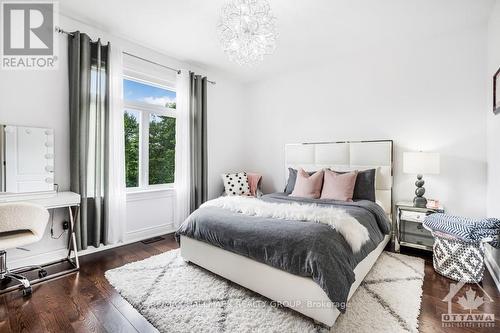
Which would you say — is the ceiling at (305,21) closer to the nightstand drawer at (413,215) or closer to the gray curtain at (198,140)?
the gray curtain at (198,140)

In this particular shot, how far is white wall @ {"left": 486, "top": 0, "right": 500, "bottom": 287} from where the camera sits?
239 centimetres

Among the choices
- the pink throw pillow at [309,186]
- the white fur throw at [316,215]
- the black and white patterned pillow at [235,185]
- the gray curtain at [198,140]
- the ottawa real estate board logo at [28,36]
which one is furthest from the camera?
the black and white patterned pillow at [235,185]

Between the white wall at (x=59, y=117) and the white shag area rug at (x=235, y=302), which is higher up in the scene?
the white wall at (x=59, y=117)

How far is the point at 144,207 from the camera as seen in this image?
365 centimetres

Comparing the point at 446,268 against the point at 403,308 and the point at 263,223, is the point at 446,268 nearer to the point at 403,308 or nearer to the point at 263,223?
the point at 403,308

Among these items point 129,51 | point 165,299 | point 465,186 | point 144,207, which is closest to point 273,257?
point 165,299

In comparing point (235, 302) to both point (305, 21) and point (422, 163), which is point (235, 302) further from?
point (305, 21)

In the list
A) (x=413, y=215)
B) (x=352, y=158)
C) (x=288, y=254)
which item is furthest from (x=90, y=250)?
(x=413, y=215)

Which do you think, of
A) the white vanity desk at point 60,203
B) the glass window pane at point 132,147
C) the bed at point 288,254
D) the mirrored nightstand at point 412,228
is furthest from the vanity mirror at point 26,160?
the mirrored nightstand at point 412,228

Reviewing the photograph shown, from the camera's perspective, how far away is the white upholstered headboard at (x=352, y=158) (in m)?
3.40

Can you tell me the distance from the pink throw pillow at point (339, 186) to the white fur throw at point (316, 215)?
87 cm

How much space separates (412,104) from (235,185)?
289 centimetres

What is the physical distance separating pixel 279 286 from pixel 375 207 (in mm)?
Answer: 1602

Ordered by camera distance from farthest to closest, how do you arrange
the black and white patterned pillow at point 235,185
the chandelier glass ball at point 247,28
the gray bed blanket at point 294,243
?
the black and white patterned pillow at point 235,185
the chandelier glass ball at point 247,28
the gray bed blanket at point 294,243
